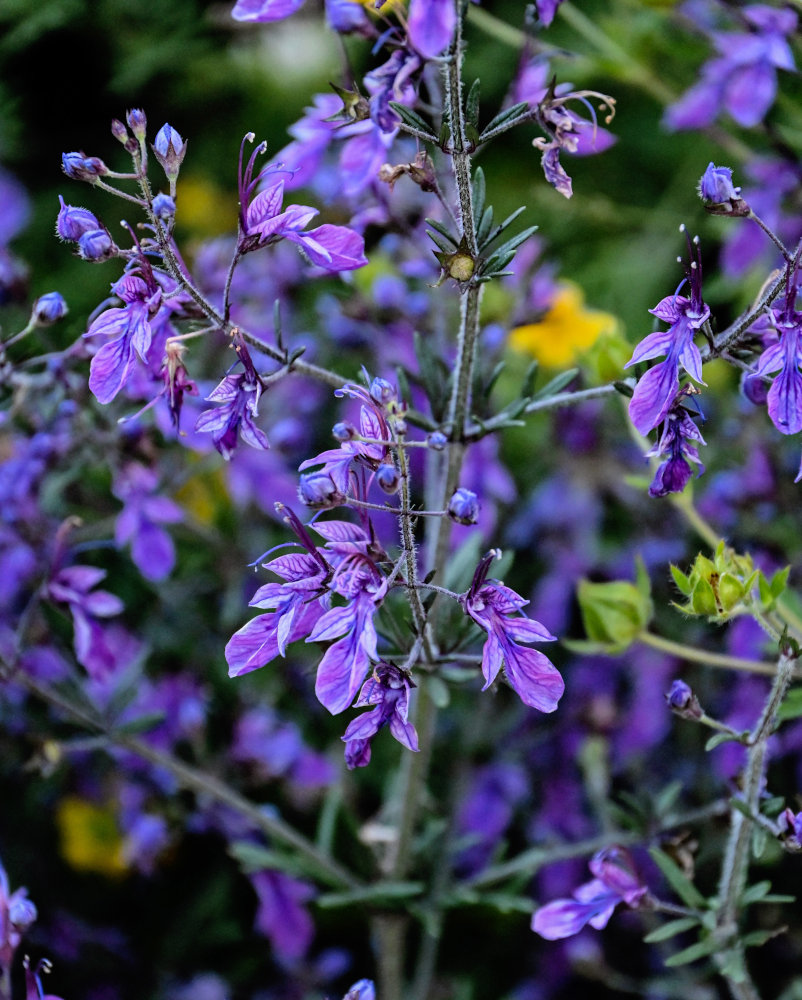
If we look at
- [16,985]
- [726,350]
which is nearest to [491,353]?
[726,350]

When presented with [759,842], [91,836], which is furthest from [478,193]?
[91,836]

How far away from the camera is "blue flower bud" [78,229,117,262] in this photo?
451 mm

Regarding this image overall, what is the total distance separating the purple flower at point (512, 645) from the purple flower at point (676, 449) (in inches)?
3.2

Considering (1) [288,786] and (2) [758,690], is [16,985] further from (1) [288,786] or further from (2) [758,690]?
(2) [758,690]

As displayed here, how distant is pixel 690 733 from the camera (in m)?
0.81

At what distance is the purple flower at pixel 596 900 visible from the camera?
0.53 meters

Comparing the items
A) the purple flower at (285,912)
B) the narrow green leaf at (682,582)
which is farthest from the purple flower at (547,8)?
the purple flower at (285,912)

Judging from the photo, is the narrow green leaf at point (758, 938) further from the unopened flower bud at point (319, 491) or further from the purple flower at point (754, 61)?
the purple flower at point (754, 61)

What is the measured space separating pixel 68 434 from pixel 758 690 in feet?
1.64

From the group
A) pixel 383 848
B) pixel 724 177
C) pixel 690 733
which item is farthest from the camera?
pixel 690 733

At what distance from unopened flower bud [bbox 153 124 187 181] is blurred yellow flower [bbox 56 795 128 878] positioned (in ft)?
2.04

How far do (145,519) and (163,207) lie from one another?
299mm

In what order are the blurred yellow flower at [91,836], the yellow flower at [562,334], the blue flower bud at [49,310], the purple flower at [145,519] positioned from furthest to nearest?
the yellow flower at [562,334] → the blurred yellow flower at [91,836] → the purple flower at [145,519] → the blue flower bud at [49,310]

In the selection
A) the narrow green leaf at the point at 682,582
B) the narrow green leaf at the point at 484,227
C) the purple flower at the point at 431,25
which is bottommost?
the narrow green leaf at the point at 682,582
